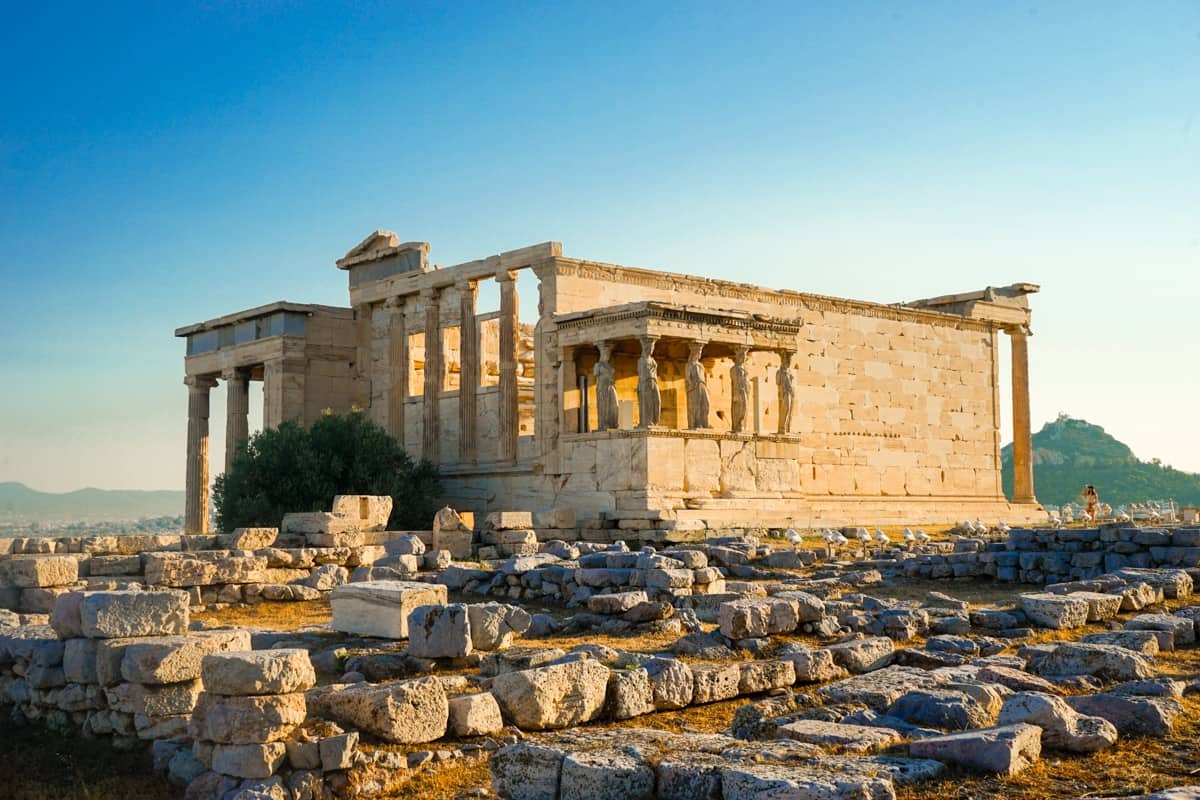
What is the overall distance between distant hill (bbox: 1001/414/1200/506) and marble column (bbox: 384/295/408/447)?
40.2 m

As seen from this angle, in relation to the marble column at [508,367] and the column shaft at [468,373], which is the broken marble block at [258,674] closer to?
the marble column at [508,367]

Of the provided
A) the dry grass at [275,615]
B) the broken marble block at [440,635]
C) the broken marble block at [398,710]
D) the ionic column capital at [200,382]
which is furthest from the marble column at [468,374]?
the broken marble block at [398,710]

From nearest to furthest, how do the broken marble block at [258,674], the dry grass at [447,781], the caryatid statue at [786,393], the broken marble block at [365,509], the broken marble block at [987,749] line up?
the broken marble block at [987,749]
the dry grass at [447,781]
the broken marble block at [258,674]
the broken marble block at [365,509]
the caryatid statue at [786,393]

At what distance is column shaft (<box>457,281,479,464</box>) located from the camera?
25.4 m

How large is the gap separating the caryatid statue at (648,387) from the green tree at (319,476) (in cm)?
490

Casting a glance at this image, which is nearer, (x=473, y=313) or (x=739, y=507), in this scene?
(x=739, y=507)

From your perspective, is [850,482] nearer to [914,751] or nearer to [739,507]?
[739,507]

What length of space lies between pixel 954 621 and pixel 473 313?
15830 mm

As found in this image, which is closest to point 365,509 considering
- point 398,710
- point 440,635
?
point 440,635

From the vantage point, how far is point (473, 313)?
25.6 meters

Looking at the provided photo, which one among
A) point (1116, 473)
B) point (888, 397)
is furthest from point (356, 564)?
point (1116, 473)

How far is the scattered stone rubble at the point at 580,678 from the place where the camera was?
6164 millimetres

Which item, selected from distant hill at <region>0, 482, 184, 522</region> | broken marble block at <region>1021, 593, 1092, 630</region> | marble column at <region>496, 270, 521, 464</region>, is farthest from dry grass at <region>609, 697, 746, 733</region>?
distant hill at <region>0, 482, 184, 522</region>

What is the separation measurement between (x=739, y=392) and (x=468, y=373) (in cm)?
572
